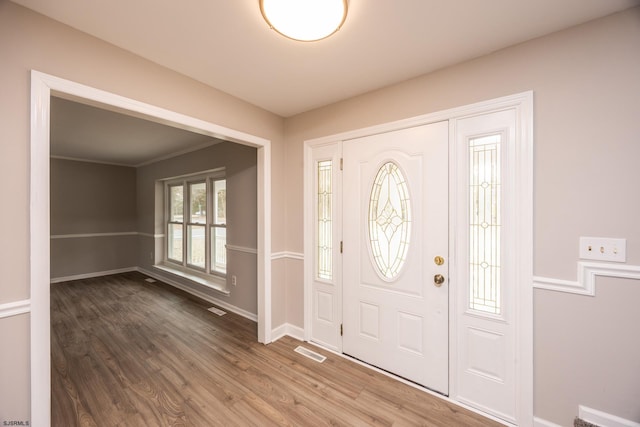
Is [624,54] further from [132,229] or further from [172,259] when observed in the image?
[132,229]

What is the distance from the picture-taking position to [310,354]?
8.30ft

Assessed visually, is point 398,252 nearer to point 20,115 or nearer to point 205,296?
point 20,115

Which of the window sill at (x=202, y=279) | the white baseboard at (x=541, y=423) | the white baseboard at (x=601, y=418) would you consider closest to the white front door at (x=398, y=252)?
the white baseboard at (x=541, y=423)


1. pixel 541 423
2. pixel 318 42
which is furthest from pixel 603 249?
pixel 318 42

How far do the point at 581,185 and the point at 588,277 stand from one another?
1.77 ft

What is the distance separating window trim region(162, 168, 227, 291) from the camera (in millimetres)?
4148

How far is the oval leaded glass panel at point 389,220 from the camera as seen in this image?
2.14m

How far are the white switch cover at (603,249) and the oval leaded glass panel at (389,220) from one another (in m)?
1.03

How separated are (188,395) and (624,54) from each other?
11.8 ft

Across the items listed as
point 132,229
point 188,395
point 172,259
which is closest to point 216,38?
point 188,395

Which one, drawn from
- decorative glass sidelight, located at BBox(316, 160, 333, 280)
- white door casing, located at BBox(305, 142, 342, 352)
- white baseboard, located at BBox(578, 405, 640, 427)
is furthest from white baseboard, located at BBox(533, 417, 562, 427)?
decorative glass sidelight, located at BBox(316, 160, 333, 280)

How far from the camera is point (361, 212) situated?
2.37m

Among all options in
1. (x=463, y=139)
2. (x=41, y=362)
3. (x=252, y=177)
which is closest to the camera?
(x=41, y=362)

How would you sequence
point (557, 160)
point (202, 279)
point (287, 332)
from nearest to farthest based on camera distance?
point (557, 160)
point (287, 332)
point (202, 279)
